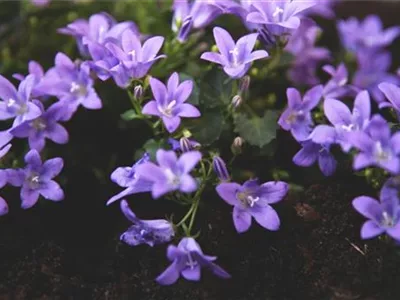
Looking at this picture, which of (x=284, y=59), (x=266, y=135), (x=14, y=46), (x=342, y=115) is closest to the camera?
(x=342, y=115)

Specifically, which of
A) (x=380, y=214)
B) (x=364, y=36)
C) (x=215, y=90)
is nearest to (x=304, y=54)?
(x=364, y=36)

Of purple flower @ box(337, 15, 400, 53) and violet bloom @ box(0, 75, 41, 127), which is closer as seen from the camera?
violet bloom @ box(0, 75, 41, 127)

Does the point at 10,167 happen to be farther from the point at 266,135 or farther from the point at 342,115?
the point at 342,115

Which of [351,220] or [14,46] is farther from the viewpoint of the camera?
[14,46]

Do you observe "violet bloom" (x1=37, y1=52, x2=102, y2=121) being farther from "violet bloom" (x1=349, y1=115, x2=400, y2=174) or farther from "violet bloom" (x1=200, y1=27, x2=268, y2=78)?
"violet bloom" (x1=349, y1=115, x2=400, y2=174)

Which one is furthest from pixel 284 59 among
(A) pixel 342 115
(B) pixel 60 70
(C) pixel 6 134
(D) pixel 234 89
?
(C) pixel 6 134

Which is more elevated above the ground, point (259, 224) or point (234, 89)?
point (234, 89)

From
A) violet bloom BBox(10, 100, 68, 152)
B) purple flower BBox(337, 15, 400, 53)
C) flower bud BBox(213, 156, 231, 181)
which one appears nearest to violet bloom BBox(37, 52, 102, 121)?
violet bloom BBox(10, 100, 68, 152)
